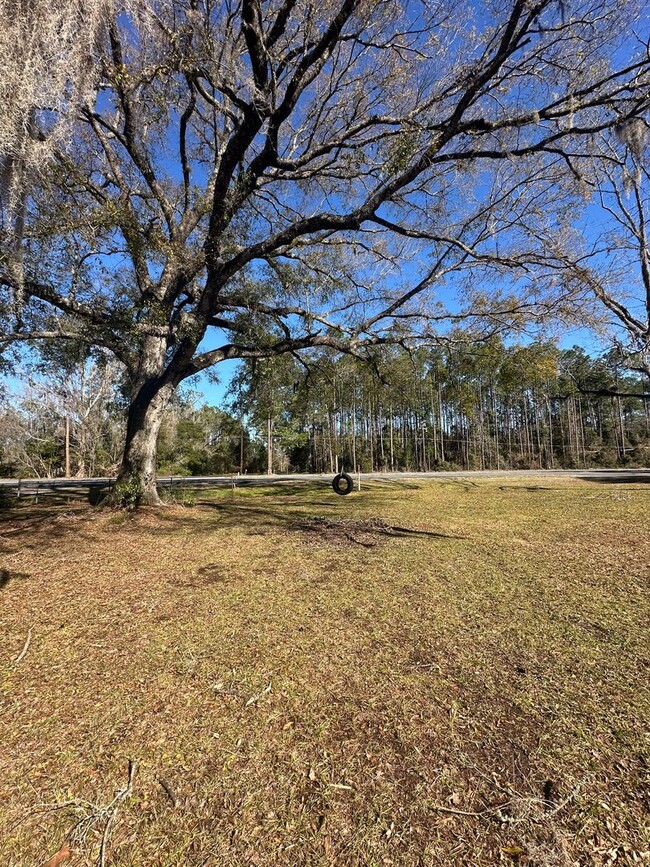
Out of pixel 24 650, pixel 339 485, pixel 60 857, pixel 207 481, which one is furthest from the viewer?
pixel 207 481

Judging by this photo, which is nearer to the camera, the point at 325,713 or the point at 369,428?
the point at 325,713

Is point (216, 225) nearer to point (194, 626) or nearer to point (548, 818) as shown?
point (194, 626)

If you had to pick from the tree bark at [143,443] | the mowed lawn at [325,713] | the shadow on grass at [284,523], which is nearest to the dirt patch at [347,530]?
the shadow on grass at [284,523]

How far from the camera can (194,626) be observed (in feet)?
9.13

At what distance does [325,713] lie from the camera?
1.85 m

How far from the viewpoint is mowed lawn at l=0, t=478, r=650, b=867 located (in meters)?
1.25

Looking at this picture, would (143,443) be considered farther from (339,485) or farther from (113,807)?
(113,807)

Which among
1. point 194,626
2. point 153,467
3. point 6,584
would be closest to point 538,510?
point 194,626

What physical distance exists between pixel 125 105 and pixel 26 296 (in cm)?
339

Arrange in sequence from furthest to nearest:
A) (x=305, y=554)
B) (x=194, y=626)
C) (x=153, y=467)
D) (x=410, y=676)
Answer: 1. (x=153, y=467)
2. (x=305, y=554)
3. (x=194, y=626)
4. (x=410, y=676)

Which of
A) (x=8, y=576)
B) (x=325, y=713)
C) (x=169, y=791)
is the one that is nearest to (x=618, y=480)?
(x=325, y=713)

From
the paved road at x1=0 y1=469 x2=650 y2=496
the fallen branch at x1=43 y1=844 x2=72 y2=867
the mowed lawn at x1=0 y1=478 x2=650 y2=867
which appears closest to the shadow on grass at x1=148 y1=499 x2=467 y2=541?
the mowed lawn at x1=0 y1=478 x2=650 y2=867

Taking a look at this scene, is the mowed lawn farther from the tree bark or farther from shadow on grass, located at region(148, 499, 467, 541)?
the tree bark

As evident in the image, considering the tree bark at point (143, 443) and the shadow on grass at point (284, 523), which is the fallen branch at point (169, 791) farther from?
the tree bark at point (143, 443)
